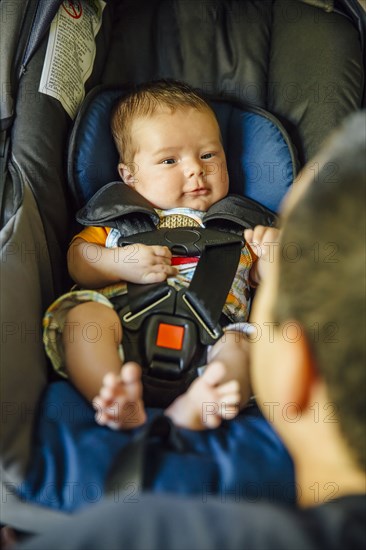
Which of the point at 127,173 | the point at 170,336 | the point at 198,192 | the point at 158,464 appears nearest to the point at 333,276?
the point at 158,464

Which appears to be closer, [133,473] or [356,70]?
[133,473]

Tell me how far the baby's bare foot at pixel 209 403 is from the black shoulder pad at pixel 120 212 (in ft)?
1.54

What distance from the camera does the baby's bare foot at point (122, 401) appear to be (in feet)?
3.26

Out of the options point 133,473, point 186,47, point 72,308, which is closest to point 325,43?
point 186,47

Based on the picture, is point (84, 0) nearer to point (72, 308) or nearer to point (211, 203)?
point (211, 203)

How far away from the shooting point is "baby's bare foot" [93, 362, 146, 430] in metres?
0.99

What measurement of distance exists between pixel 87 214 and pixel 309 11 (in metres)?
0.82

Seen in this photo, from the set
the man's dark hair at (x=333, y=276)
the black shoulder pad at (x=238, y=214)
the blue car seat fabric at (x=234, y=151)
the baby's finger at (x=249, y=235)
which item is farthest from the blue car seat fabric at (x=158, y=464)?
the blue car seat fabric at (x=234, y=151)

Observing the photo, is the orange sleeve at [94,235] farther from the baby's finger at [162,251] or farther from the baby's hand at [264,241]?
the baby's hand at [264,241]

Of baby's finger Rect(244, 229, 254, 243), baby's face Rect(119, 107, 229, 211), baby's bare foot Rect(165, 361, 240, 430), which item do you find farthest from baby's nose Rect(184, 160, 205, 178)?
baby's bare foot Rect(165, 361, 240, 430)

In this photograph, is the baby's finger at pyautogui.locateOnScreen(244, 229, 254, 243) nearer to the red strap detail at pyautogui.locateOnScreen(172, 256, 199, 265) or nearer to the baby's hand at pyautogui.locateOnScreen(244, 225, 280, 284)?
the baby's hand at pyautogui.locateOnScreen(244, 225, 280, 284)

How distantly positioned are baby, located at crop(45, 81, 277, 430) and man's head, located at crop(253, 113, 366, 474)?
0.34 metres

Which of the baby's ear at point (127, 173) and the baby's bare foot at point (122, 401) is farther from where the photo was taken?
the baby's ear at point (127, 173)

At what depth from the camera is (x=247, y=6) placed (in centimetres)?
174
